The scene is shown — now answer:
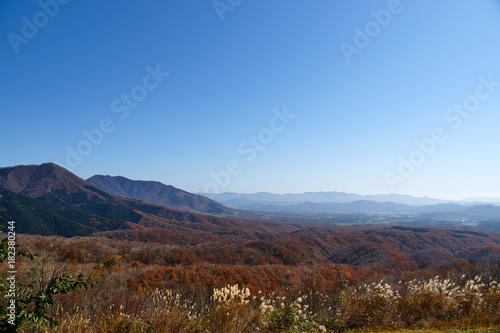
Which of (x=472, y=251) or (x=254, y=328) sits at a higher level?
(x=254, y=328)

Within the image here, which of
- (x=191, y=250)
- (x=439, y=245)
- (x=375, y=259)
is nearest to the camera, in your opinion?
(x=191, y=250)

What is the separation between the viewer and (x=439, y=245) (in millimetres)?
123375

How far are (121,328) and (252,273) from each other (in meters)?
34.6

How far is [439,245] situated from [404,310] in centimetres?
15001

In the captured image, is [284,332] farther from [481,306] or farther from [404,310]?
[481,306]

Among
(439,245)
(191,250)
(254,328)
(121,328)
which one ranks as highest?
(121,328)

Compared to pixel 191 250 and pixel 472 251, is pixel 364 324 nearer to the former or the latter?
pixel 191 250

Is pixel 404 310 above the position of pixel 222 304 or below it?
below

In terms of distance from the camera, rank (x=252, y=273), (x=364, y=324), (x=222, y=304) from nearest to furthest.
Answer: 1. (x=222, y=304)
2. (x=364, y=324)
3. (x=252, y=273)

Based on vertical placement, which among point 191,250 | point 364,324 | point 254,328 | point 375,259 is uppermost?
point 254,328

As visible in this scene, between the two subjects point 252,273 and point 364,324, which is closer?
point 364,324

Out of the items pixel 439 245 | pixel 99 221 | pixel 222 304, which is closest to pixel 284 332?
pixel 222 304

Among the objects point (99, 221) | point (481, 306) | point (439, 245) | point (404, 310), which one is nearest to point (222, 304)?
point (404, 310)

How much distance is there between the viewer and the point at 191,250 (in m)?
53.9
